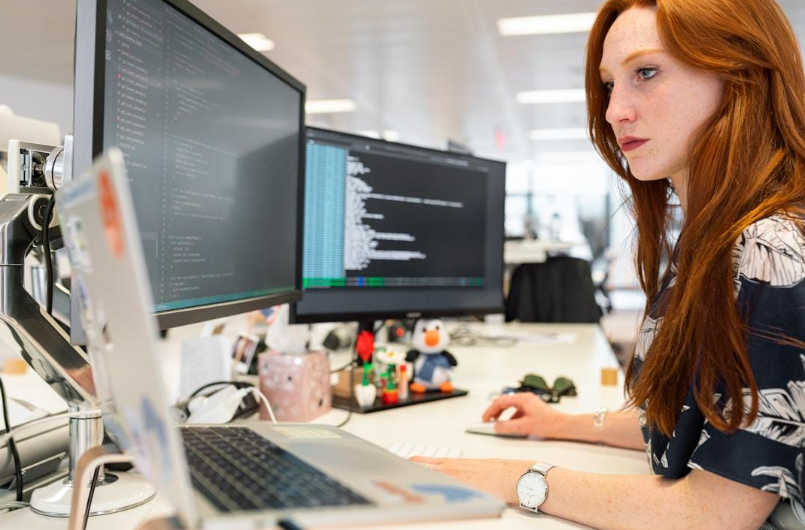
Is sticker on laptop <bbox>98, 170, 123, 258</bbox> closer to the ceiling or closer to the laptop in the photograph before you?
the laptop

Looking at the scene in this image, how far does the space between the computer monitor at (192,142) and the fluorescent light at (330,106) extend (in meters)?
5.91

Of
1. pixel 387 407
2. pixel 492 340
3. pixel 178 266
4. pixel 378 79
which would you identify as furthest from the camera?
pixel 378 79

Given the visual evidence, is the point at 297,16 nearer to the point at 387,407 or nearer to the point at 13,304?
the point at 387,407

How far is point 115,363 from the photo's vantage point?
1.32 feet

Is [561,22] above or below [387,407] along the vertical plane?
above

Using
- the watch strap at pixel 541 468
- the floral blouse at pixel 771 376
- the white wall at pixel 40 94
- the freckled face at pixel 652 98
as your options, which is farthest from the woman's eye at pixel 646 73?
the white wall at pixel 40 94

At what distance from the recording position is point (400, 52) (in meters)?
5.18

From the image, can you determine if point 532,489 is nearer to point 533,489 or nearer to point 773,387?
point 533,489

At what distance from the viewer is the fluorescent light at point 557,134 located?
852 cm

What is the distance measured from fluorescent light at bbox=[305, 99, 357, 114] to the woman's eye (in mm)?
6178

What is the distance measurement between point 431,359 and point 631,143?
686 millimetres

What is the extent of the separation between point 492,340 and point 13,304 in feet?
5.60

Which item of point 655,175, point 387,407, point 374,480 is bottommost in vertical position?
point 387,407

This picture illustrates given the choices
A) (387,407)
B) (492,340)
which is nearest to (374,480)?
(387,407)
